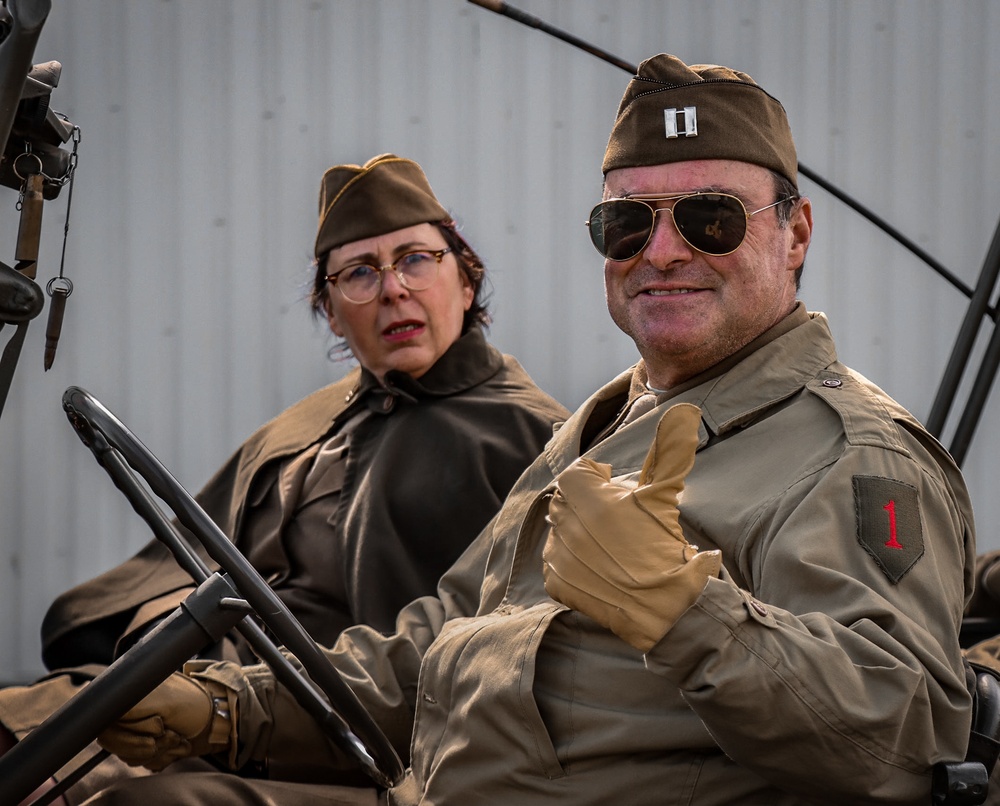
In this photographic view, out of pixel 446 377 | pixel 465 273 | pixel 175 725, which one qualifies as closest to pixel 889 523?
pixel 175 725

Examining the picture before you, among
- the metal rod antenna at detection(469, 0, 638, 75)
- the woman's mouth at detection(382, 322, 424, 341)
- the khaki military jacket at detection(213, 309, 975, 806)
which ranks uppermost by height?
the metal rod antenna at detection(469, 0, 638, 75)

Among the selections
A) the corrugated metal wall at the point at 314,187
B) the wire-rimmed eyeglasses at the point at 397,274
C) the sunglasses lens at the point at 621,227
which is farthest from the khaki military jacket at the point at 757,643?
the corrugated metal wall at the point at 314,187

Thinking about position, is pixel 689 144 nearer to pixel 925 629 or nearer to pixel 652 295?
pixel 652 295

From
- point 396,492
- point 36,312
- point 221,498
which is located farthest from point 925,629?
point 221,498

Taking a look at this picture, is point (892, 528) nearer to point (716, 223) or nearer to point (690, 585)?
point (690, 585)

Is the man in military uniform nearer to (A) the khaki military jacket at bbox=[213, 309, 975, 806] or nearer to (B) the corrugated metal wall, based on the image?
(A) the khaki military jacket at bbox=[213, 309, 975, 806]

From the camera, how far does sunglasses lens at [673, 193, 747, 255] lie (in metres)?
2.09

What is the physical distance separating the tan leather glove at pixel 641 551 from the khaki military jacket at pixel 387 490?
140 centimetres

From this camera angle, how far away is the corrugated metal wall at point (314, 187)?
3.79m

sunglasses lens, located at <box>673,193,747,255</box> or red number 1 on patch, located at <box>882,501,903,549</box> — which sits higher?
sunglasses lens, located at <box>673,193,747,255</box>

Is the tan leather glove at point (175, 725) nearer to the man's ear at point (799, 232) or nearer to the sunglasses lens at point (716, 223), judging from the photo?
the sunglasses lens at point (716, 223)

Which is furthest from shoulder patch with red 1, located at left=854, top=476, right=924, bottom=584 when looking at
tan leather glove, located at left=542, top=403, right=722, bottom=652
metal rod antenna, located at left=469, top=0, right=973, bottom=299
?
metal rod antenna, located at left=469, top=0, right=973, bottom=299

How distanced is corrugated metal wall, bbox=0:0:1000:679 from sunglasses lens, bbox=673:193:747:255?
1.72 m

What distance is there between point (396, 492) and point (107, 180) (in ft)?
4.98
